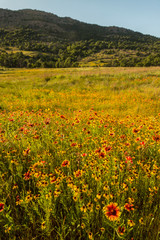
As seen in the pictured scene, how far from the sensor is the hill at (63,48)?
70562 mm

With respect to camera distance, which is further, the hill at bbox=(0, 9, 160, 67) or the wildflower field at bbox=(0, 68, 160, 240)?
the hill at bbox=(0, 9, 160, 67)

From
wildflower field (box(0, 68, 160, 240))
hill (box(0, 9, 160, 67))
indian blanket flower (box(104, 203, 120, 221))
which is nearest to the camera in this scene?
indian blanket flower (box(104, 203, 120, 221))

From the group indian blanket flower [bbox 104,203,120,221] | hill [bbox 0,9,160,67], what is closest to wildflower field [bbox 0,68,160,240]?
indian blanket flower [bbox 104,203,120,221]

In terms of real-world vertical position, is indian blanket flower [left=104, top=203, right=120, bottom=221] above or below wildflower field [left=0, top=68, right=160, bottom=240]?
above

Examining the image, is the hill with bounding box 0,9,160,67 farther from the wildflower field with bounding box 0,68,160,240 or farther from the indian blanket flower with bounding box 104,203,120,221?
the indian blanket flower with bounding box 104,203,120,221

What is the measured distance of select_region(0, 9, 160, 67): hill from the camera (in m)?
70.6

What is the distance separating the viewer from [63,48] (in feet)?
429

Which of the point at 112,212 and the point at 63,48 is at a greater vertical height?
the point at 63,48

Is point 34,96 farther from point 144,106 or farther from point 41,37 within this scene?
point 41,37

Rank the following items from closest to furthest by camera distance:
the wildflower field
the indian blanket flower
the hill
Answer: the indian blanket flower
the wildflower field
the hill

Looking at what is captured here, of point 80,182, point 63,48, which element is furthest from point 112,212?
point 63,48

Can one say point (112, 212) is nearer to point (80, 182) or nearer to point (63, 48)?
point (80, 182)

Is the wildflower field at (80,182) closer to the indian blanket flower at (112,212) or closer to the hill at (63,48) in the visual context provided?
the indian blanket flower at (112,212)

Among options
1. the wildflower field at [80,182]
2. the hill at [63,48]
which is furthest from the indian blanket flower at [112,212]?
the hill at [63,48]
